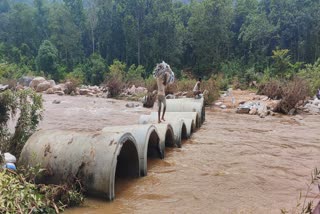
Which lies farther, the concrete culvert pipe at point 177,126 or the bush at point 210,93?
the bush at point 210,93

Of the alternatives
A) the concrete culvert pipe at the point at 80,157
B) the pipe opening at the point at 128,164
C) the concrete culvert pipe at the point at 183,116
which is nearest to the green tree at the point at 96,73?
the concrete culvert pipe at the point at 183,116

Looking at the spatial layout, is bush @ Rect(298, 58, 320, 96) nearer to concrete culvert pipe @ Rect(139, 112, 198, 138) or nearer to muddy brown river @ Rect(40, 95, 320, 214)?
muddy brown river @ Rect(40, 95, 320, 214)

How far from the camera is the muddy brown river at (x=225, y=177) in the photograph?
4371 millimetres

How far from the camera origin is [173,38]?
40969 millimetres

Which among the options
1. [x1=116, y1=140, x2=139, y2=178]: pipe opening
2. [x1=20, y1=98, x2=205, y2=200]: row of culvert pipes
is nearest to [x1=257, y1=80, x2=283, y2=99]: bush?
[x1=116, y1=140, x2=139, y2=178]: pipe opening

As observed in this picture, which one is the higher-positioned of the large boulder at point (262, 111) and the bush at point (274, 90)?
the bush at point (274, 90)

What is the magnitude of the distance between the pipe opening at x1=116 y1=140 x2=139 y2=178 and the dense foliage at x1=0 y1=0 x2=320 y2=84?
30094 mm

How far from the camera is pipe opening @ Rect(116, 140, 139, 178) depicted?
534 centimetres

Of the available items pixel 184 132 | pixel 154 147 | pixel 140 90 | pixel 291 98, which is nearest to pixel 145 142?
pixel 154 147

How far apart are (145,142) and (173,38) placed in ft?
120

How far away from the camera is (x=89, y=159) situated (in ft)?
14.6

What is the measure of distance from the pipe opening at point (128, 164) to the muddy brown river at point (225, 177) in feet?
0.60

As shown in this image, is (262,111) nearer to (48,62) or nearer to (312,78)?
(312,78)

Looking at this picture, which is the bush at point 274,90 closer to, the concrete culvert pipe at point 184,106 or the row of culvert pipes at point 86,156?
the concrete culvert pipe at point 184,106
